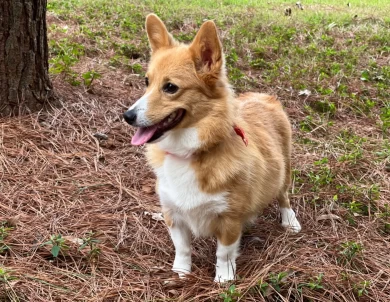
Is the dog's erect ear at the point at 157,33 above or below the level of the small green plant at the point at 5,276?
above

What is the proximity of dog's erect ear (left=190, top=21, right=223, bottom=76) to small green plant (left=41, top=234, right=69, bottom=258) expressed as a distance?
1.35 metres

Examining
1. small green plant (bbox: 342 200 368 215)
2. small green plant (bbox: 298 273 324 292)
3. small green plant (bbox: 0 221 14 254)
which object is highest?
small green plant (bbox: 0 221 14 254)

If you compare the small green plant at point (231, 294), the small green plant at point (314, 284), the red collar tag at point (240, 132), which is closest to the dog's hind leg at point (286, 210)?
the small green plant at point (314, 284)

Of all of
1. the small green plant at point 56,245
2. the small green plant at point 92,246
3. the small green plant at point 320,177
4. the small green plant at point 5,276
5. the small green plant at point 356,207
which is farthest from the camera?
the small green plant at point 320,177

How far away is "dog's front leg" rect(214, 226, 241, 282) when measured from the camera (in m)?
2.81

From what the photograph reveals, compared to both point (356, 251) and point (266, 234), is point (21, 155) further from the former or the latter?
point (356, 251)

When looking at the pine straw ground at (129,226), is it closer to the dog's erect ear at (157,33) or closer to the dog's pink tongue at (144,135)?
the dog's pink tongue at (144,135)

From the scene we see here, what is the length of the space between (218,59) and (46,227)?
168 cm

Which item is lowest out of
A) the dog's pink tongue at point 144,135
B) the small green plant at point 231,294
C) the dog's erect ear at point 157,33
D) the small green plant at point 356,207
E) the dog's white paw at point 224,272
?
the small green plant at point 356,207

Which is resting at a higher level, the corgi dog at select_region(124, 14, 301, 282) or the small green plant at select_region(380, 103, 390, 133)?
the corgi dog at select_region(124, 14, 301, 282)

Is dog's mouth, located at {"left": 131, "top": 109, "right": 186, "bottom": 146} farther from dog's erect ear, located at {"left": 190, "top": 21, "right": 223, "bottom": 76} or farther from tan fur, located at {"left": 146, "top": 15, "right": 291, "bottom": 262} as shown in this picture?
dog's erect ear, located at {"left": 190, "top": 21, "right": 223, "bottom": 76}

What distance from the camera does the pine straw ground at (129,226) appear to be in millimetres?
2672

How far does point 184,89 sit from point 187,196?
0.63 metres

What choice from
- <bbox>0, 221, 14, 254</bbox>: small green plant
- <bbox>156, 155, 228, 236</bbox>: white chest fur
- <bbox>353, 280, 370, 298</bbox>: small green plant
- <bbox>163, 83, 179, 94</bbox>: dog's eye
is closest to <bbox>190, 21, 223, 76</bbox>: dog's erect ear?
<bbox>163, 83, 179, 94</bbox>: dog's eye
